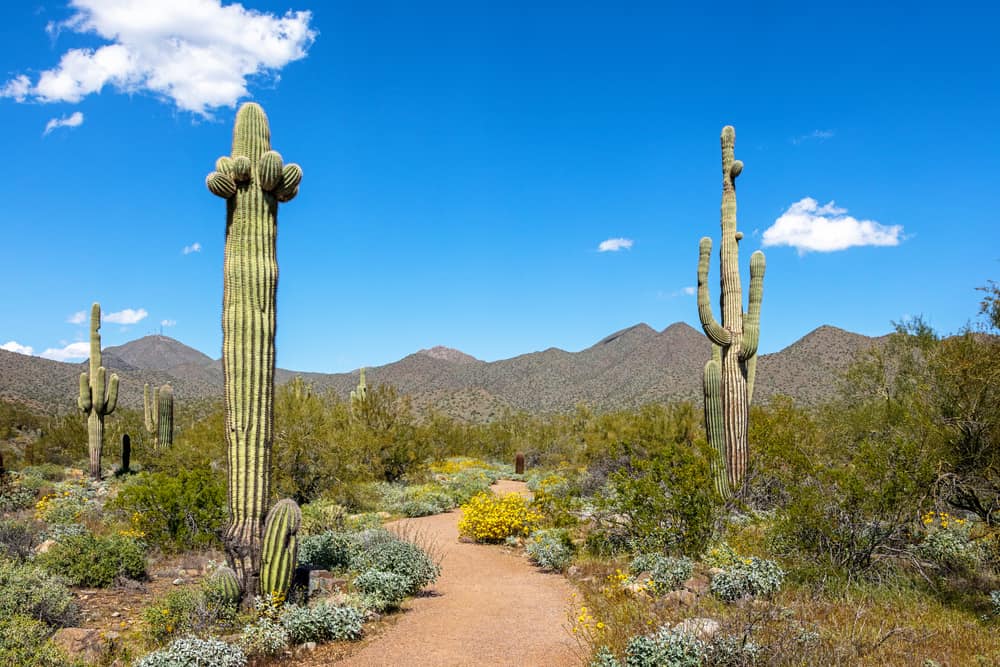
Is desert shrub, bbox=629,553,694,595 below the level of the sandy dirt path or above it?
above

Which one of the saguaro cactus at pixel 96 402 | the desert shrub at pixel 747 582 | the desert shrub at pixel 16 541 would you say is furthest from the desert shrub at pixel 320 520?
the saguaro cactus at pixel 96 402

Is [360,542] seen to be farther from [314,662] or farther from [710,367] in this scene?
[710,367]

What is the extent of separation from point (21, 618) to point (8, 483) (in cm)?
1147

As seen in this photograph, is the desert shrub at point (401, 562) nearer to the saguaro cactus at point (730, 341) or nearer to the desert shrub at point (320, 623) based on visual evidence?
the desert shrub at point (320, 623)

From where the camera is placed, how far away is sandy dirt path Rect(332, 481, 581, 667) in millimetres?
6590

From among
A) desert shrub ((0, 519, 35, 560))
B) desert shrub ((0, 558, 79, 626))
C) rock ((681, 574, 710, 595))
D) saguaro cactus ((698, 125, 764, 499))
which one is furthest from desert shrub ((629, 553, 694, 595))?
desert shrub ((0, 519, 35, 560))

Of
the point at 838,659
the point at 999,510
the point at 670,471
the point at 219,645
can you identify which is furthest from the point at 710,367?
the point at 219,645

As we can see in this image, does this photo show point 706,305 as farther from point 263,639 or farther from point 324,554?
point 263,639

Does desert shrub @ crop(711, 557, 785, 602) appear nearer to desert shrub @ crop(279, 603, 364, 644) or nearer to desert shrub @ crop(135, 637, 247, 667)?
desert shrub @ crop(279, 603, 364, 644)

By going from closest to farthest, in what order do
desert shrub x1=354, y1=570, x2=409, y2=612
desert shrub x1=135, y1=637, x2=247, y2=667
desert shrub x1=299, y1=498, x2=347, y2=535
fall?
desert shrub x1=135, y1=637, x2=247, y2=667 < desert shrub x1=354, y1=570, x2=409, y2=612 < desert shrub x1=299, y1=498, x2=347, y2=535

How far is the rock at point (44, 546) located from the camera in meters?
9.52

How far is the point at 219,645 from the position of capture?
6.00 meters

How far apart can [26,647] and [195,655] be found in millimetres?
1339

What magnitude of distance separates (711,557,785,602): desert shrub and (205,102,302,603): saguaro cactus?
4.88m
